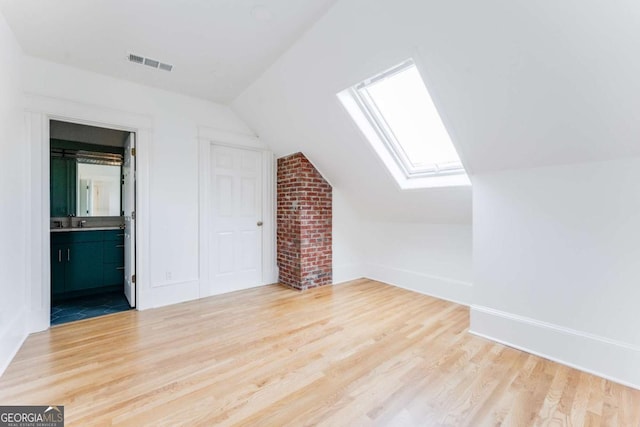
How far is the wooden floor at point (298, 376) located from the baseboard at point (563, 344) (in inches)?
3.5

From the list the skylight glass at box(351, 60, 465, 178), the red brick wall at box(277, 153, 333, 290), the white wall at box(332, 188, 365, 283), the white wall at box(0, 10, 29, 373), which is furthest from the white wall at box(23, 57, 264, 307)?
the skylight glass at box(351, 60, 465, 178)

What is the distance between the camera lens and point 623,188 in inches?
72.5

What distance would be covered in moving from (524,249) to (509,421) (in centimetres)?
134

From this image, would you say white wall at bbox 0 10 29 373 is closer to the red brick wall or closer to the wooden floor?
the wooden floor

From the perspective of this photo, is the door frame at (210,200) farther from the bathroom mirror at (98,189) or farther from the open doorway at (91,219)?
the bathroom mirror at (98,189)

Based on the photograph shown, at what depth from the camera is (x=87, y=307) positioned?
127 inches

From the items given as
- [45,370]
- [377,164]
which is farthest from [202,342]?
[377,164]

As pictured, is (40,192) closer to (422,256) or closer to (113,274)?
(113,274)

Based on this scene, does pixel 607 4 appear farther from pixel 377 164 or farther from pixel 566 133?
pixel 377 164

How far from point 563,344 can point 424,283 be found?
169 cm

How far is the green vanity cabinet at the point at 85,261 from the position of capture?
3469mm

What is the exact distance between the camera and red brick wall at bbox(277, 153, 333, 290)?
3.86 meters

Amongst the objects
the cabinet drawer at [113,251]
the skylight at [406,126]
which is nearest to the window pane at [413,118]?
the skylight at [406,126]

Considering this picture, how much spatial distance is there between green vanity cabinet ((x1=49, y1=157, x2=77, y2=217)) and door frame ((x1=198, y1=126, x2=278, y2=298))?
6.72ft
